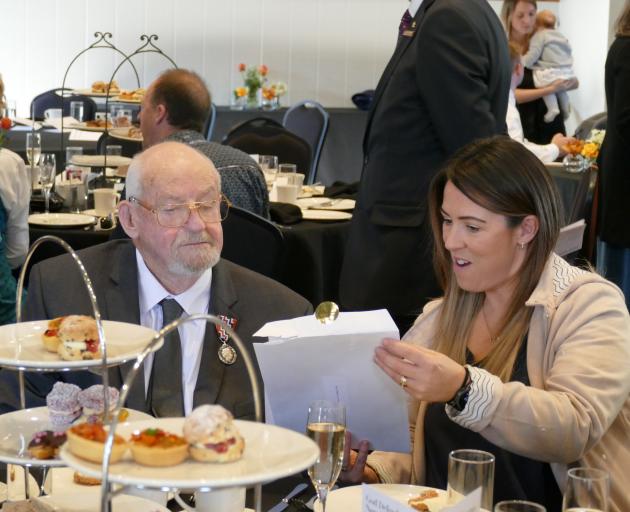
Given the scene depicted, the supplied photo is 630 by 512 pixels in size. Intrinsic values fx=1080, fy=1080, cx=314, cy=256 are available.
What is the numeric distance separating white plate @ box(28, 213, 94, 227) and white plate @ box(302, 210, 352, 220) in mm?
942

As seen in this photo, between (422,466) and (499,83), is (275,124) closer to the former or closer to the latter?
(499,83)

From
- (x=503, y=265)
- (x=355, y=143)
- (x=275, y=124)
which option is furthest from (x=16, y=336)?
(x=355, y=143)

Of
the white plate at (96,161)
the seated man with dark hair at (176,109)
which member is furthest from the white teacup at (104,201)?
the white plate at (96,161)

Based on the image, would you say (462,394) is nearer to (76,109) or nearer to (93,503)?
(93,503)

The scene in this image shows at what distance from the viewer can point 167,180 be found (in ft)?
7.60

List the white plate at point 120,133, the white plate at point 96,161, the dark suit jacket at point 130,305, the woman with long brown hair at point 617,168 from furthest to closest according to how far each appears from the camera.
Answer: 1. the white plate at point 120,133
2. the white plate at point 96,161
3. the woman with long brown hair at point 617,168
4. the dark suit jacket at point 130,305

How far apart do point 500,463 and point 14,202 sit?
262 centimetres

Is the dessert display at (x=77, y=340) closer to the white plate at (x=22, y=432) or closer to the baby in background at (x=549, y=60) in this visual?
the white plate at (x=22, y=432)

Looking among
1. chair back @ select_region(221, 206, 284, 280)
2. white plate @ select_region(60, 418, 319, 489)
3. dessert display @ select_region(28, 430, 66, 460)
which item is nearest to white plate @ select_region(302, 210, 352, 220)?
chair back @ select_region(221, 206, 284, 280)

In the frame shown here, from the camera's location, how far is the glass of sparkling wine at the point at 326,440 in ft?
5.30

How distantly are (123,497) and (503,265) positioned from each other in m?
1.01

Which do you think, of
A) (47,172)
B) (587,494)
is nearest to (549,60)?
(47,172)

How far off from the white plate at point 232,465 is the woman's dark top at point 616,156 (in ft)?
11.6

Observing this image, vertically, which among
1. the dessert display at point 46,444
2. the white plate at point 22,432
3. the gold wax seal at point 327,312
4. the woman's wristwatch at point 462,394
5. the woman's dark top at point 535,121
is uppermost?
the gold wax seal at point 327,312
